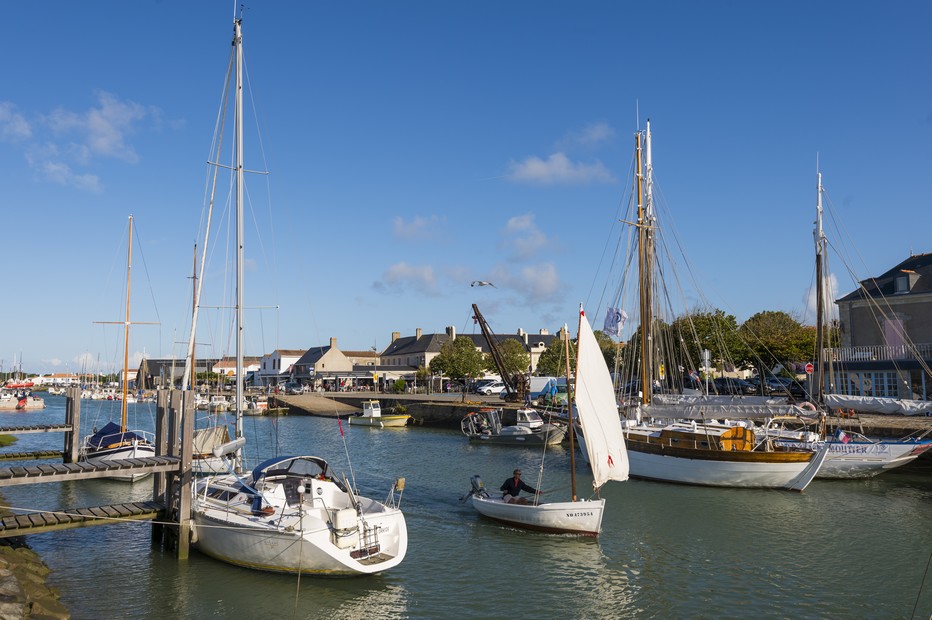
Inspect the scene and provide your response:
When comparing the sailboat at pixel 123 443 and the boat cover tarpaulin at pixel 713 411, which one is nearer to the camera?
A: the sailboat at pixel 123 443

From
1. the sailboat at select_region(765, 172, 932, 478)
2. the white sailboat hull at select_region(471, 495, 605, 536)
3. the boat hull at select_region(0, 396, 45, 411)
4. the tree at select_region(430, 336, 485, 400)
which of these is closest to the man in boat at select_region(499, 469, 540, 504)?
the white sailboat hull at select_region(471, 495, 605, 536)

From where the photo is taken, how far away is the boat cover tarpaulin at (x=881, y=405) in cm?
3294

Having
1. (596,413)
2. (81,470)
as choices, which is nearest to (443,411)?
(596,413)

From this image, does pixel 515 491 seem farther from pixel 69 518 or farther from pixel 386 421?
pixel 386 421

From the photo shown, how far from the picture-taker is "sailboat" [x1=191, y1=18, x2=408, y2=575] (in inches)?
638

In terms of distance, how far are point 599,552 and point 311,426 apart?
2025 inches

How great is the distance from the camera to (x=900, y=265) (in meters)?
51.5

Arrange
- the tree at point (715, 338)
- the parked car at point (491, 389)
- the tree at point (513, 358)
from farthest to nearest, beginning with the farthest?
1. the tree at point (513, 358)
2. the parked car at point (491, 389)
3. the tree at point (715, 338)

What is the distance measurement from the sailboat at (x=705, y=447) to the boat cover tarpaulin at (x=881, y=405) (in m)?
3.54

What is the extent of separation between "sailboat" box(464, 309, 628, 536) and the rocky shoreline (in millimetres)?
12409

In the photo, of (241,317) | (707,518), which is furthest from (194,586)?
(707,518)

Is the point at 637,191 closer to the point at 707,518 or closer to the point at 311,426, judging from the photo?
the point at 707,518

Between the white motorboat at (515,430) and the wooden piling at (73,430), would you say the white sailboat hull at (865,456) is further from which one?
the wooden piling at (73,430)

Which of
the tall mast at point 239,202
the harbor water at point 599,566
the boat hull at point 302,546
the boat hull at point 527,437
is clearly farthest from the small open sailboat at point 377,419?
the boat hull at point 302,546
